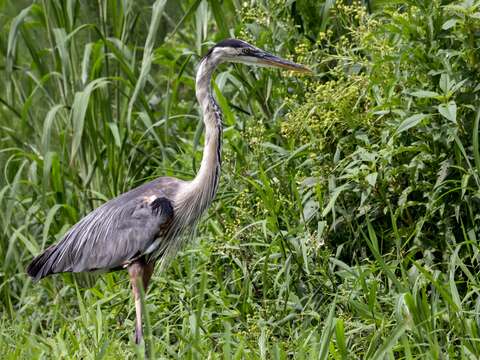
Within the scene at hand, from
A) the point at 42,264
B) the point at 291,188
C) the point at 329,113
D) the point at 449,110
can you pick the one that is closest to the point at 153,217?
the point at 42,264

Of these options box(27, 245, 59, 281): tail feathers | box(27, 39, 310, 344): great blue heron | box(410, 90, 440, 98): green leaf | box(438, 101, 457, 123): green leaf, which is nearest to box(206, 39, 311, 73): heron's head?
box(27, 39, 310, 344): great blue heron

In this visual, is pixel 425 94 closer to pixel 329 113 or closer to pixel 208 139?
pixel 329 113

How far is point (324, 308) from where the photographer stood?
494cm

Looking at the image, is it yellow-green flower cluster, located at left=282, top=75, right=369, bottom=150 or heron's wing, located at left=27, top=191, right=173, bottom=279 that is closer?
yellow-green flower cluster, located at left=282, top=75, right=369, bottom=150

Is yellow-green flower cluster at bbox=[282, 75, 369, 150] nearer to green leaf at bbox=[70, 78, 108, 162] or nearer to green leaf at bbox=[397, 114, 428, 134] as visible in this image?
green leaf at bbox=[397, 114, 428, 134]

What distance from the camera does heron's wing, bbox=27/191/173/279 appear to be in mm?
5305

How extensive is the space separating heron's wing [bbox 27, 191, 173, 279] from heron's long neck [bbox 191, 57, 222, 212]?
0.20m

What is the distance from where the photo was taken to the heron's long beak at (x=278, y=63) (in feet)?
17.0

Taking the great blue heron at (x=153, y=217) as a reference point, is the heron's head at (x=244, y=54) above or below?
above

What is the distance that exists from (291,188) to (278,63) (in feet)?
2.12

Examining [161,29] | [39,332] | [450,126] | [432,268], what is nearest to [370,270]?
[432,268]

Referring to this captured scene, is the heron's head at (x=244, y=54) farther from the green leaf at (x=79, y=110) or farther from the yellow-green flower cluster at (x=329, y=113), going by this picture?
the green leaf at (x=79, y=110)

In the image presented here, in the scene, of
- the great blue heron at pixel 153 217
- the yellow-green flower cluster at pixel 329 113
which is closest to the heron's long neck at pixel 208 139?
the great blue heron at pixel 153 217

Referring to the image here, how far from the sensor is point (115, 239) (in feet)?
17.5
